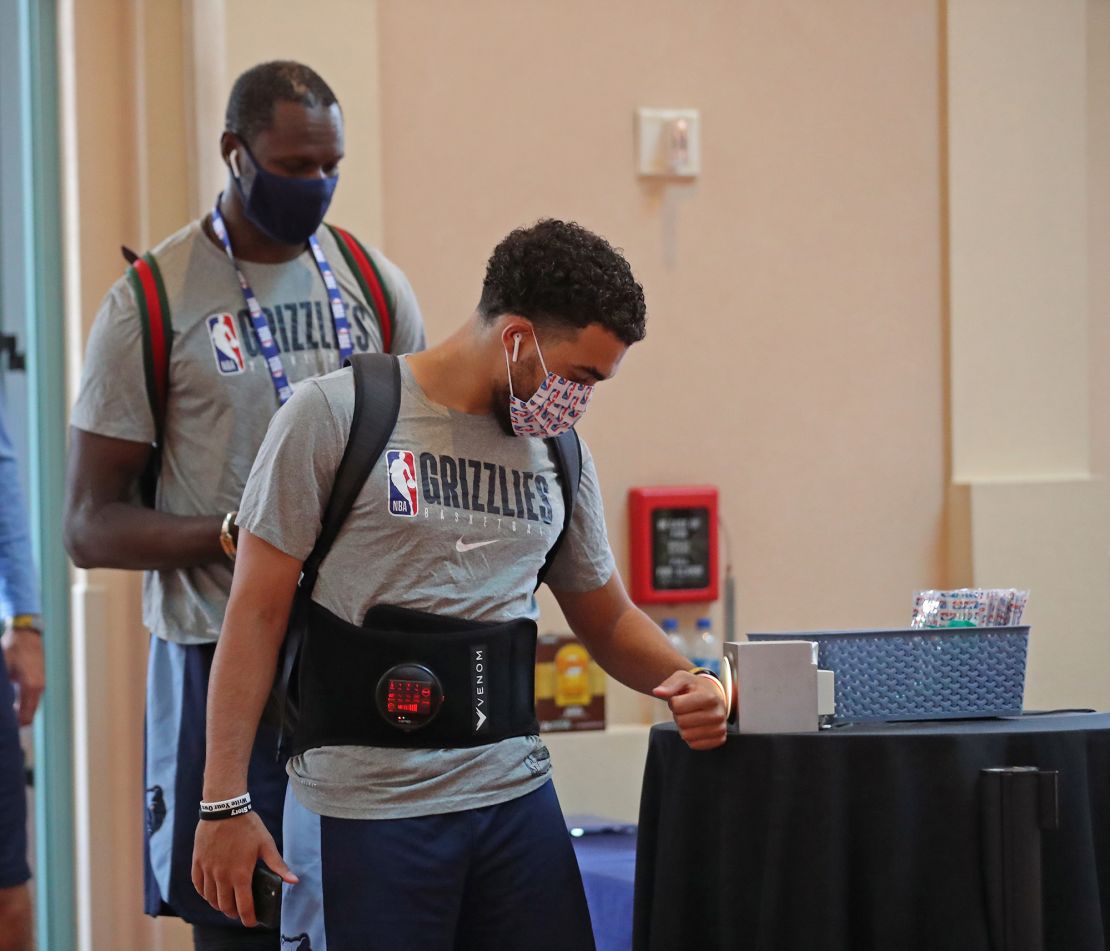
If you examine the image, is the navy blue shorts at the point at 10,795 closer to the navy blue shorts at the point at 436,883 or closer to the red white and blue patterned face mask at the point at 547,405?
the navy blue shorts at the point at 436,883

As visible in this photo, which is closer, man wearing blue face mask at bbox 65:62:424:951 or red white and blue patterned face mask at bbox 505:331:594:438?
red white and blue patterned face mask at bbox 505:331:594:438

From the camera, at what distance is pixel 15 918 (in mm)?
2010

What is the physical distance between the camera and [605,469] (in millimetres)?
3922

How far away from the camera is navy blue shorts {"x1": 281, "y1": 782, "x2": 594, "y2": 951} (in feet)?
5.98

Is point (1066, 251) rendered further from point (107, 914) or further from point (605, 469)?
point (107, 914)

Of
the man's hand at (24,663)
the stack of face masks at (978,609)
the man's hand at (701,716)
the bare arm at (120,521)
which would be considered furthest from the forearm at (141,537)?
the stack of face masks at (978,609)

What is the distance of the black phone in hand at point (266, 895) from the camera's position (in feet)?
6.01

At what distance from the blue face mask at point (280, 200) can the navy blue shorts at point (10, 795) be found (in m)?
0.88

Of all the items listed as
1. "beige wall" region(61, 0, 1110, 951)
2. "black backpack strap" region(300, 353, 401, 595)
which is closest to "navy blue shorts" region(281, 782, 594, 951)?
"black backpack strap" region(300, 353, 401, 595)

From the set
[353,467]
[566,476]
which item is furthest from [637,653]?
[353,467]

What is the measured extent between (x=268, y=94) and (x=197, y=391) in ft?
1.71

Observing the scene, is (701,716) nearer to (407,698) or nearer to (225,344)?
(407,698)

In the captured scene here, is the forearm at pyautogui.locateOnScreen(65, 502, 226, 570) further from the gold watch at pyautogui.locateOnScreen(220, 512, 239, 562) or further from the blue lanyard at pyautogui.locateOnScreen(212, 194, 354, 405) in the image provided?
the blue lanyard at pyautogui.locateOnScreen(212, 194, 354, 405)

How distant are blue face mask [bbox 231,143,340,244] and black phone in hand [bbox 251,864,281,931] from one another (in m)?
1.09
